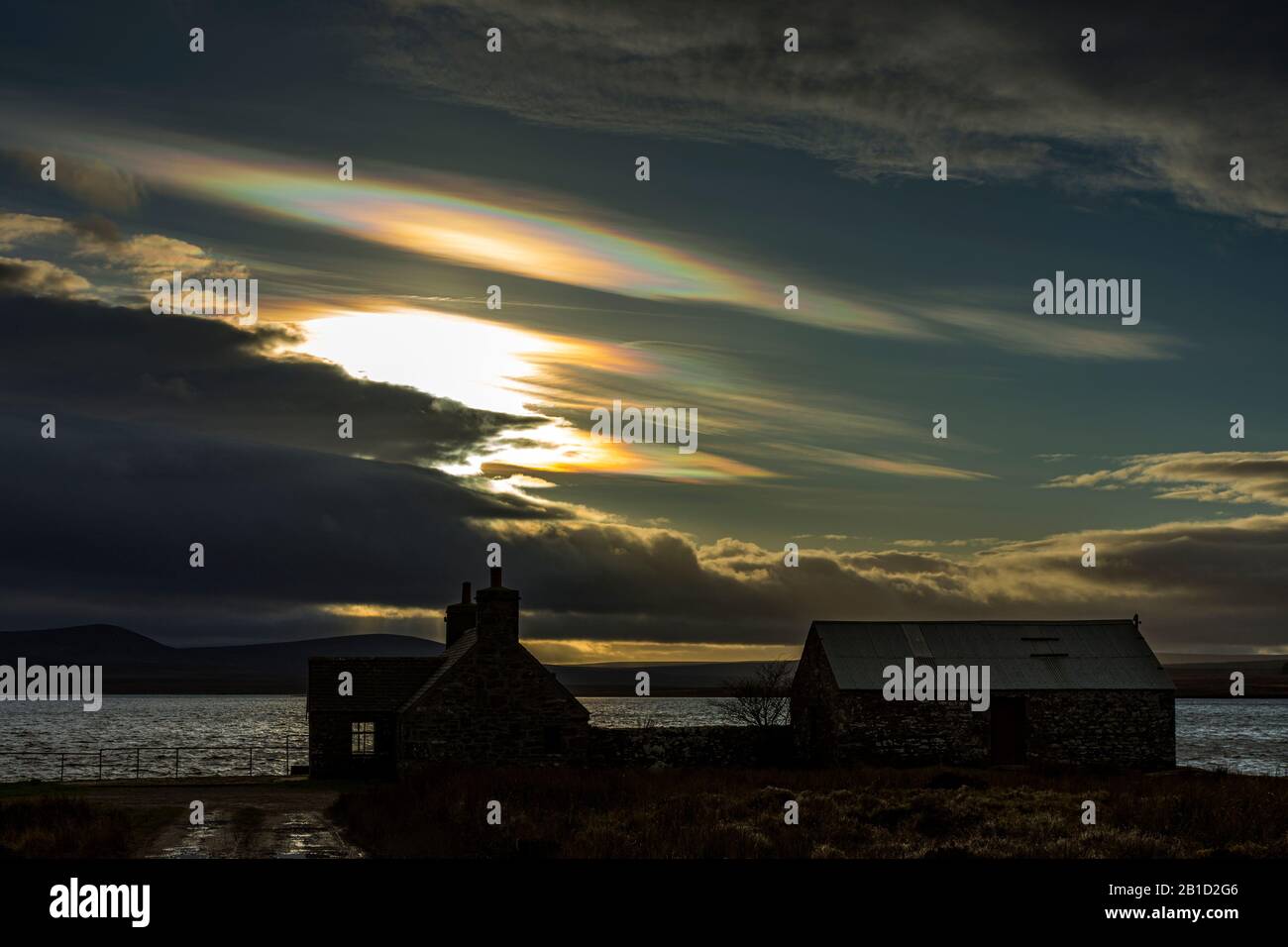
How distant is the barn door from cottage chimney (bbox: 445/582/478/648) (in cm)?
1963

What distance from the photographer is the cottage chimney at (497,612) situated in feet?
139

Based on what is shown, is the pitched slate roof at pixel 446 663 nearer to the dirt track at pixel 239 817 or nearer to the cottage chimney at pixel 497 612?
the cottage chimney at pixel 497 612

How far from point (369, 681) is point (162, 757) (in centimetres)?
4176

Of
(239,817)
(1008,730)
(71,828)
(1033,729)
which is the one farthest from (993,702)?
(71,828)

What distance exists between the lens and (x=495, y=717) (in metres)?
42.4

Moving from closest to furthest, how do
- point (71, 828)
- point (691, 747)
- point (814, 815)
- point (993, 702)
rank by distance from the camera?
1. point (71, 828)
2. point (814, 815)
3. point (691, 747)
4. point (993, 702)

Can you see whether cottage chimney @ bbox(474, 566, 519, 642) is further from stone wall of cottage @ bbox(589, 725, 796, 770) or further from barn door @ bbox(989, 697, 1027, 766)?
barn door @ bbox(989, 697, 1027, 766)

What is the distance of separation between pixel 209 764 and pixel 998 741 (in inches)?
1806

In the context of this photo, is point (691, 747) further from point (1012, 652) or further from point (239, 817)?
point (239, 817)

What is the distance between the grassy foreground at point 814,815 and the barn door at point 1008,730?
19.1 feet

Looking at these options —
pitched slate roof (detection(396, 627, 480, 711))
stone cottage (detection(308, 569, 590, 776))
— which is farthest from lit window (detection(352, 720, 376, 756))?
stone cottage (detection(308, 569, 590, 776))

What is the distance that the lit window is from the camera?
154 ft
